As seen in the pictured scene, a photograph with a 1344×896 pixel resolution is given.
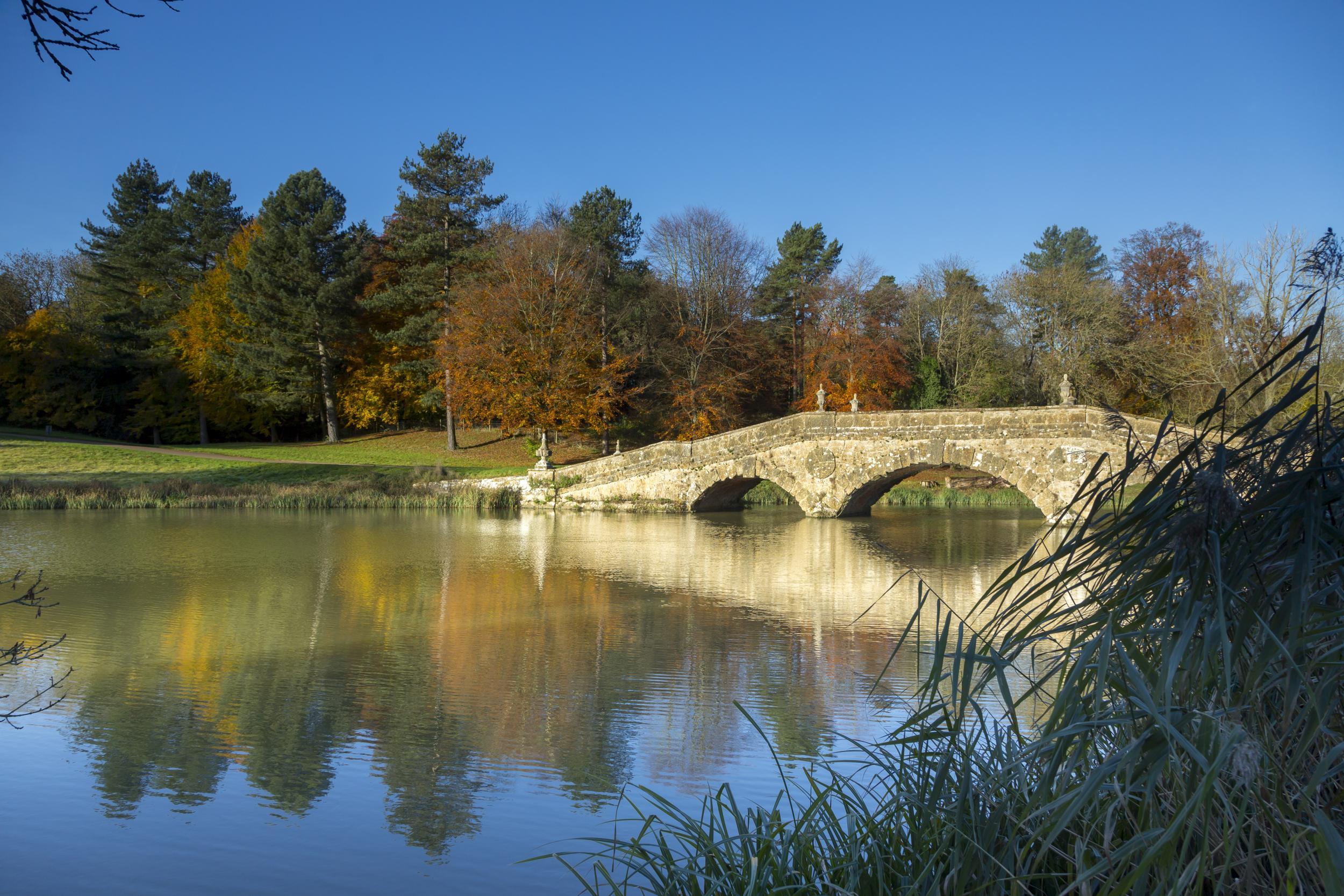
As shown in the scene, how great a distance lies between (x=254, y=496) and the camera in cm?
2028

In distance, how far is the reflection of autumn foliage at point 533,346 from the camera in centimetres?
2797

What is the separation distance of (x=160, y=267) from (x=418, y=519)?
1029 inches

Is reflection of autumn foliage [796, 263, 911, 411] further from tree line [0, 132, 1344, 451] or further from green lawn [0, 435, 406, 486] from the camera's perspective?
green lawn [0, 435, 406, 486]

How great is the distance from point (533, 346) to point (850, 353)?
10693mm

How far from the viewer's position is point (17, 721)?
201 inches

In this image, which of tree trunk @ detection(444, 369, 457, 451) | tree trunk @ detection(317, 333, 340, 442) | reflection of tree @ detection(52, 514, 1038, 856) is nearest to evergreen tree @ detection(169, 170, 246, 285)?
tree trunk @ detection(317, 333, 340, 442)

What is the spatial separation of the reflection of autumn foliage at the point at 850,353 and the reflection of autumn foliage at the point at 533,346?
6959 millimetres

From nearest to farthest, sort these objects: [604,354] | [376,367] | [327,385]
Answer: [604,354] → [327,385] → [376,367]

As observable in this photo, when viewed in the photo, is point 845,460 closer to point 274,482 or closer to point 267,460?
point 274,482

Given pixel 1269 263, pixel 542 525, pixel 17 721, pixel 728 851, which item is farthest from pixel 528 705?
pixel 1269 263

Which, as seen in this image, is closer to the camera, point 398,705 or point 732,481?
point 398,705

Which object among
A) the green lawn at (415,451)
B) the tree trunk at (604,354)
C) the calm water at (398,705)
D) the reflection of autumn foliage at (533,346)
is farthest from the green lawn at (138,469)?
the calm water at (398,705)

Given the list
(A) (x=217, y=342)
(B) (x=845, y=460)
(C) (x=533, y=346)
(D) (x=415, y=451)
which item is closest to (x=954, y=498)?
(B) (x=845, y=460)

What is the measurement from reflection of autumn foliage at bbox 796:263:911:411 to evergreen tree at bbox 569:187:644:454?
21.7ft
